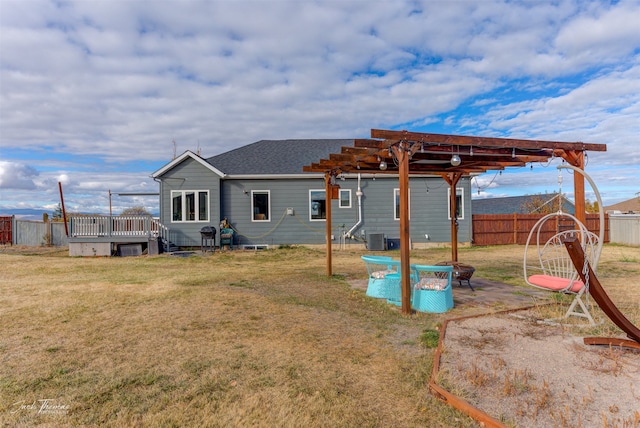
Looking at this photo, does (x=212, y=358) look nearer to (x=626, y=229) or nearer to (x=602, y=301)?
(x=602, y=301)

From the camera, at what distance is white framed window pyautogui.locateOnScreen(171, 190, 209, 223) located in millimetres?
14977

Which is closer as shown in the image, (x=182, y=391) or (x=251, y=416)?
(x=251, y=416)

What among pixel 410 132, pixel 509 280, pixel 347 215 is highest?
pixel 410 132

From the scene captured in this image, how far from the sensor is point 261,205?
15461 millimetres

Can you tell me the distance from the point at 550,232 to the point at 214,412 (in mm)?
18711

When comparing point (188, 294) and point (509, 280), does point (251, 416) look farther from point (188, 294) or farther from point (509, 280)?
point (509, 280)

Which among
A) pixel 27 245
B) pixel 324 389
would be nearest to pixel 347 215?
pixel 324 389

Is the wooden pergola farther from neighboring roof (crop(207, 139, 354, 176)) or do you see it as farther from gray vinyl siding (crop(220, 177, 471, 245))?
neighboring roof (crop(207, 139, 354, 176))

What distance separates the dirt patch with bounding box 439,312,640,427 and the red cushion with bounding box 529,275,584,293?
51cm

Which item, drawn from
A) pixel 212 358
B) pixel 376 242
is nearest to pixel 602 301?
pixel 212 358

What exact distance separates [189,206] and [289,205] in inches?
154

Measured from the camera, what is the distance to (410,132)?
5.49 metres

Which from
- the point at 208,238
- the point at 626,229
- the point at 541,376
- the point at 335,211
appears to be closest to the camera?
the point at 541,376

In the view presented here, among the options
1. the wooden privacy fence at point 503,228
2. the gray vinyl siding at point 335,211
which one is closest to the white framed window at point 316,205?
the gray vinyl siding at point 335,211
